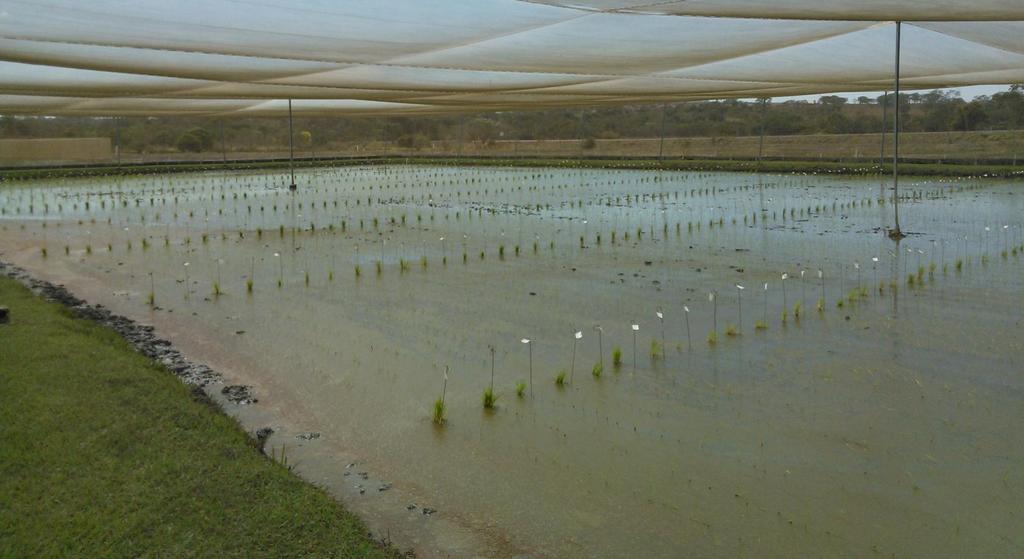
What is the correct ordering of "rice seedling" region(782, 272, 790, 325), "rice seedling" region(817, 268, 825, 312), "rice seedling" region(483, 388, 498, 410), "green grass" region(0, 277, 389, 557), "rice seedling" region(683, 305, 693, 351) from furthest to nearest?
"rice seedling" region(817, 268, 825, 312), "rice seedling" region(782, 272, 790, 325), "rice seedling" region(683, 305, 693, 351), "rice seedling" region(483, 388, 498, 410), "green grass" region(0, 277, 389, 557)

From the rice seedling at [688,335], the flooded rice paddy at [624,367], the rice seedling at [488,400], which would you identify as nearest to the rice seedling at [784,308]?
the flooded rice paddy at [624,367]

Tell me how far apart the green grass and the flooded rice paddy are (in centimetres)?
33

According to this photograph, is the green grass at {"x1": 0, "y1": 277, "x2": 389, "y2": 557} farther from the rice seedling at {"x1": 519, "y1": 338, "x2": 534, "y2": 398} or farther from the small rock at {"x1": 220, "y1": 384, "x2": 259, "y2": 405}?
the rice seedling at {"x1": 519, "y1": 338, "x2": 534, "y2": 398}

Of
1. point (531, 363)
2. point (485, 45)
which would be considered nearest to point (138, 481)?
point (531, 363)

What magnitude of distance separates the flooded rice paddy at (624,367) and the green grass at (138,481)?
0.33 m

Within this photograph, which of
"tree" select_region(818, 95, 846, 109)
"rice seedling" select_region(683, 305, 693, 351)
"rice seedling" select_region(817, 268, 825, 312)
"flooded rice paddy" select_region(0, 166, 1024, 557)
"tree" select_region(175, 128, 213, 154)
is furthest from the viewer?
"tree" select_region(818, 95, 846, 109)

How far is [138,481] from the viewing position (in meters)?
3.57

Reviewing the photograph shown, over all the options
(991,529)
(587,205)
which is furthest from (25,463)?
(587,205)

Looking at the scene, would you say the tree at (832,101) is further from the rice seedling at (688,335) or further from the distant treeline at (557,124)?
the rice seedling at (688,335)

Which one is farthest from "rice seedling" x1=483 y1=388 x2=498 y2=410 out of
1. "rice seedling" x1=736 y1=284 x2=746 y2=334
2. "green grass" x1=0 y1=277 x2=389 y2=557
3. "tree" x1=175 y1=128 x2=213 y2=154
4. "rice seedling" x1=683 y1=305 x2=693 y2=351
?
"tree" x1=175 y1=128 x2=213 y2=154

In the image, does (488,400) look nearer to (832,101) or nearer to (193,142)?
(193,142)

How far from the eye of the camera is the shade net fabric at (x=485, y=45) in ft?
20.4

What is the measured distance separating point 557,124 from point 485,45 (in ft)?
148

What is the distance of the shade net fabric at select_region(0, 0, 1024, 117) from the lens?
20.4 ft
